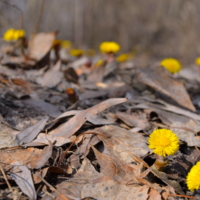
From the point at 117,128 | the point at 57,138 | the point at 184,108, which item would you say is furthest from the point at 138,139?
the point at 184,108

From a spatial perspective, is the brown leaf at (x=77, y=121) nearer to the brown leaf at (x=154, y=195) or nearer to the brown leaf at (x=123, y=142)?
the brown leaf at (x=123, y=142)

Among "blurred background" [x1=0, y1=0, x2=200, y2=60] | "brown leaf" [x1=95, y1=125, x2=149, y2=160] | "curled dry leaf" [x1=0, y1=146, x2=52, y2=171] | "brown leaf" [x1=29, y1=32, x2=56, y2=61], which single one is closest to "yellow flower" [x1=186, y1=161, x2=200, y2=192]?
"brown leaf" [x1=95, y1=125, x2=149, y2=160]

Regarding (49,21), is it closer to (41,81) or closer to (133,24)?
(133,24)

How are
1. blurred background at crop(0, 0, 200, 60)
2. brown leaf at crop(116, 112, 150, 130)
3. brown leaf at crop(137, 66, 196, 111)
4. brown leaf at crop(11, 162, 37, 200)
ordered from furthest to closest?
blurred background at crop(0, 0, 200, 60)
brown leaf at crop(137, 66, 196, 111)
brown leaf at crop(116, 112, 150, 130)
brown leaf at crop(11, 162, 37, 200)

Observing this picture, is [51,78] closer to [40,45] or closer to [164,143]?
[40,45]

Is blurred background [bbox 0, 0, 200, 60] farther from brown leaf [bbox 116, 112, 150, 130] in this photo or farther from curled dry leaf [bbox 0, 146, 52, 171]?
curled dry leaf [bbox 0, 146, 52, 171]

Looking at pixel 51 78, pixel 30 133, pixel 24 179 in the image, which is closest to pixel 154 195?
pixel 24 179
